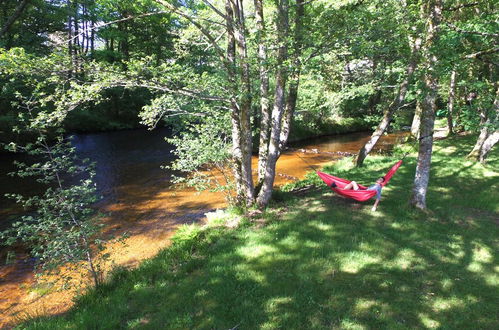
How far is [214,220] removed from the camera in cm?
709

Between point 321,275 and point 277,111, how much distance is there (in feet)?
12.2

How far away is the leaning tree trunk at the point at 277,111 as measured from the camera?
612 centimetres

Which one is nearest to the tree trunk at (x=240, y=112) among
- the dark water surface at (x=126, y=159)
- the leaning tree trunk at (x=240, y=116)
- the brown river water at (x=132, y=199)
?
the leaning tree trunk at (x=240, y=116)

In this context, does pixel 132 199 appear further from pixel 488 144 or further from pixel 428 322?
pixel 488 144

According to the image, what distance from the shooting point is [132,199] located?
10.2 m

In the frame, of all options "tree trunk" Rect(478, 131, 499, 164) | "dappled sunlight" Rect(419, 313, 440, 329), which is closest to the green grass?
"dappled sunlight" Rect(419, 313, 440, 329)

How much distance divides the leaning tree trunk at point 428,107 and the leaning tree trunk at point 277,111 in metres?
2.59

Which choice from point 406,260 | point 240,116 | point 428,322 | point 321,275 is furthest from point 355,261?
point 240,116

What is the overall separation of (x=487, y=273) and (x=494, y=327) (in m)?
1.30

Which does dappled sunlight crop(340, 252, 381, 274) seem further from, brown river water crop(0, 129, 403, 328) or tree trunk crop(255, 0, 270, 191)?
brown river water crop(0, 129, 403, 328)

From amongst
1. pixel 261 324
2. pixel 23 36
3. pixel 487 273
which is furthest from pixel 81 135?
pixel 487 273

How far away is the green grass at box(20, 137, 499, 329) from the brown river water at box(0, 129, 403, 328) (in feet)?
3.71

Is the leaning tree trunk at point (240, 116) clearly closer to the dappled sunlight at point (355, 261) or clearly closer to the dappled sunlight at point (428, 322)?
the dappled sunlight at point (355, 261)

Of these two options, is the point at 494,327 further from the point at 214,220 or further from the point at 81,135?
the point at 81,135
